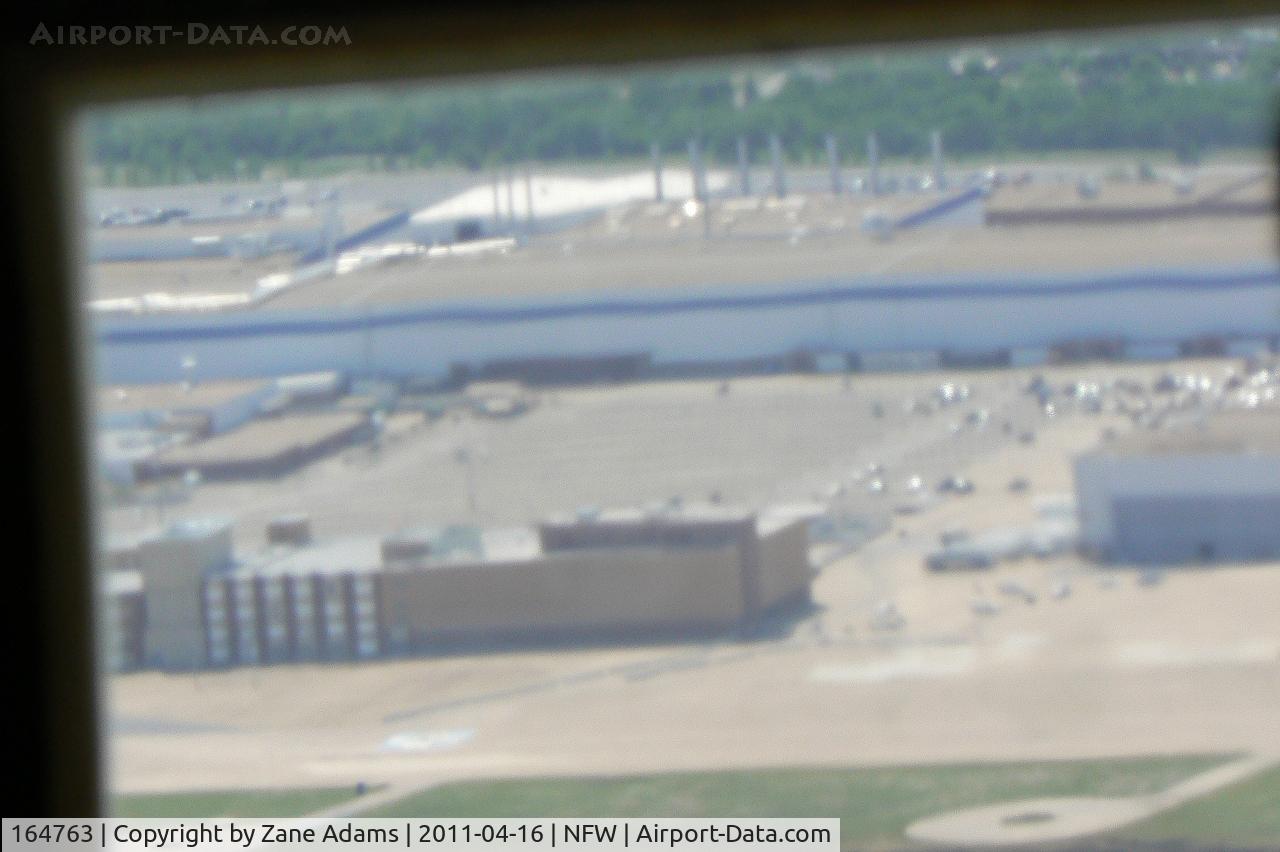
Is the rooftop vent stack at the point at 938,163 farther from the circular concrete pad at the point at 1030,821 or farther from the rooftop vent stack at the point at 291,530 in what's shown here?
the rooftop vent stack at the point at 291,530

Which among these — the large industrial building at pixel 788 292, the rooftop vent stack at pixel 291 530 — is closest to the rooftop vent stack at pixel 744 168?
the large industrial building at pixel 788 292

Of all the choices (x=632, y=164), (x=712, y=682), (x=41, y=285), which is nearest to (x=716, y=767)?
(x=712, y=682)

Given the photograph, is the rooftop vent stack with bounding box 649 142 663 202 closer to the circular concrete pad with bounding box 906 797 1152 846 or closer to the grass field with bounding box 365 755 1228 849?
the grass field with bounding box 365 755 1228 849

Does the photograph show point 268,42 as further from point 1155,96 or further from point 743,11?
point 1155,96

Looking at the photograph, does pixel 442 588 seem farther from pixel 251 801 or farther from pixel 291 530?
pixel 251 801

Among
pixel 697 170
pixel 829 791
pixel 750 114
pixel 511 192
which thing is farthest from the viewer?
pixel 829 791

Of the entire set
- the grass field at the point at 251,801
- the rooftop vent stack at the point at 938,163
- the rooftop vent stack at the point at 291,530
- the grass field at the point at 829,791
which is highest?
the rooftop vent stack at the point at 938,163

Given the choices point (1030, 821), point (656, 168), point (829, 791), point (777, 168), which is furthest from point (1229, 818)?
point (656, 168)
